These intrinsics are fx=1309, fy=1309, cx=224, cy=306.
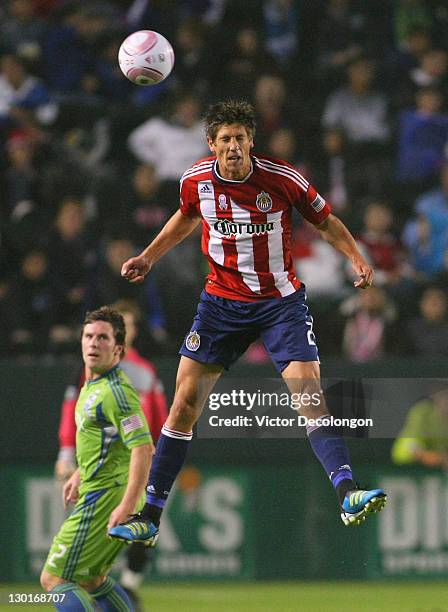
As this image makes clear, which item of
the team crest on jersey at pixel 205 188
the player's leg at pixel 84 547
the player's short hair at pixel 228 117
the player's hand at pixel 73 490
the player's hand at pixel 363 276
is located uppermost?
the player's short hair at pixel 228 117

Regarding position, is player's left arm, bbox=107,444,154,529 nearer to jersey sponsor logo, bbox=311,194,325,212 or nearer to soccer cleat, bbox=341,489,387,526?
soccer cleat, bbox=341,489,387,526

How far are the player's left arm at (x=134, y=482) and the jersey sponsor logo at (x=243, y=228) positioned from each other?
1307 mm

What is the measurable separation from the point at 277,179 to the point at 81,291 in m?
4.26

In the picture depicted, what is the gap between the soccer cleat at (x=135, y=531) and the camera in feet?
21.8

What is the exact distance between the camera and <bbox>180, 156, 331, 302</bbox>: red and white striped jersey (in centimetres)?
671

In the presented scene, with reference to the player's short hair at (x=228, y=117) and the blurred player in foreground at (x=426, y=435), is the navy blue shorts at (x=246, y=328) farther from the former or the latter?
the blurred player in foreground at (x=426, y=435)

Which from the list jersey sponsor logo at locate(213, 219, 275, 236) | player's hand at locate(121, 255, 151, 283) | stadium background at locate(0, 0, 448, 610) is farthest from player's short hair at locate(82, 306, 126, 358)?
stadium background at locate(0, 0, 448, 610)

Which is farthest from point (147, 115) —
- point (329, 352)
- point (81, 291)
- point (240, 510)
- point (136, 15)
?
point (240, 510)

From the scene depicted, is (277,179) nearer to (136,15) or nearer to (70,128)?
(70,128)

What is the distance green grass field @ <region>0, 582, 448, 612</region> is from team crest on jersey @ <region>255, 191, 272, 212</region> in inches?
154

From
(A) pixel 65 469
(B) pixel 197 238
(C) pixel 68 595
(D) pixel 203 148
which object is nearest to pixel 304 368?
(C) pixel 68 595

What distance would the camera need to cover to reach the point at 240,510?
10234 millimetres

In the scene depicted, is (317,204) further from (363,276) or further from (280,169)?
(363,276)

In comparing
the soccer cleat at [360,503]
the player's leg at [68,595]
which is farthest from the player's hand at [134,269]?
the player's leg at [68,595]
